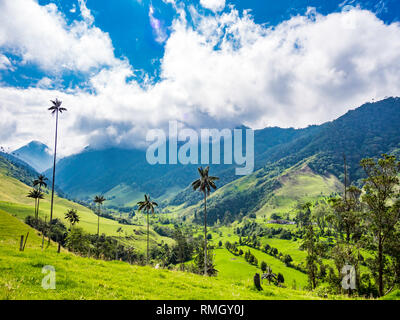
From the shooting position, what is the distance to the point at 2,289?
37.6ft

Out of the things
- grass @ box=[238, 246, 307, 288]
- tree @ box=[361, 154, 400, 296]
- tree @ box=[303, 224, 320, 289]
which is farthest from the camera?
grass @ box=[238, 246, 307, 288]


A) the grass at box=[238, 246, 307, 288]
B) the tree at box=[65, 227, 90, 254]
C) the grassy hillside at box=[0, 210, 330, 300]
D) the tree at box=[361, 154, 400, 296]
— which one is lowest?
the grass at box=[238, 246, 307, 288]

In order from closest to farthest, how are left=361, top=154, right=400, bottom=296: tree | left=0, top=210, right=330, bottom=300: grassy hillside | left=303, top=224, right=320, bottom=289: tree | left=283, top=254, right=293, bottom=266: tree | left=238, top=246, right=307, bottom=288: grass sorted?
1. left=0, top=210, right=330, bottom=300: grassy hillside
2. left=361, top=154, right=400, bottom=296: tree
3. left=303, top=224, right=320, bottom=289: tree
4. left=238, top=246, right=307, bottom=288: grass
5. left=283, top=254, right=293, bottom=266: tree

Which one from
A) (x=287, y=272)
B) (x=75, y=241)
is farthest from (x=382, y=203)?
(x=287, y=272)

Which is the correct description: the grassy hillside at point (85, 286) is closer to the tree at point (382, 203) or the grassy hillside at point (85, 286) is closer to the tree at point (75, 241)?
the tree at point (382, 203)

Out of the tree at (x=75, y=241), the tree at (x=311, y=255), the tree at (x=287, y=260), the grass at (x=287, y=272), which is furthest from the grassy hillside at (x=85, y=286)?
the tree at (x=287, y=260)

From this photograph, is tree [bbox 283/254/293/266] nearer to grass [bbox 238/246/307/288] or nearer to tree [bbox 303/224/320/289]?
grass [bbox 238/246/307/288]

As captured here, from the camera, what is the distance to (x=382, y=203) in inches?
1508

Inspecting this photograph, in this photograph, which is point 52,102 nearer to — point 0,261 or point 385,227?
point 0,261

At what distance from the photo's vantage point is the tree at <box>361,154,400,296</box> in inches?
1467

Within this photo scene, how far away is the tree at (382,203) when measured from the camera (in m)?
37.3

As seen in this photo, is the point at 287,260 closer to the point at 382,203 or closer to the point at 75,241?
the point at 75,241

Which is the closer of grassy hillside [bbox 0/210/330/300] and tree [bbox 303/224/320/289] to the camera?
grassy hillside [bbox 0/210/330/300]

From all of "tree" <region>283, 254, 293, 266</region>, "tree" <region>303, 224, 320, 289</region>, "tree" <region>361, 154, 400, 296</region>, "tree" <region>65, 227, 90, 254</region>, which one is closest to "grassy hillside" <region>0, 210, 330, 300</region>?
"tree" <region>361, 154, 400, 296</region>
